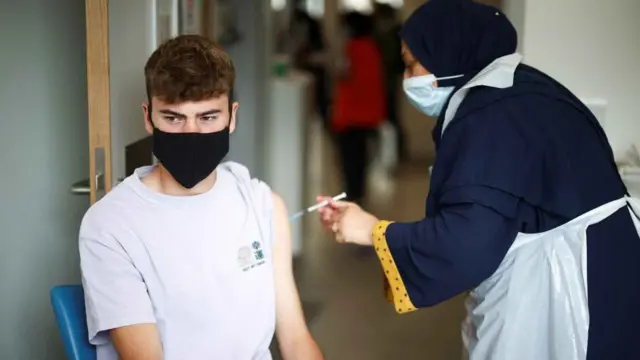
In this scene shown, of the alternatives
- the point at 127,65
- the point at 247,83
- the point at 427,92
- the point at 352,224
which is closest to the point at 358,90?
the point at 247,83

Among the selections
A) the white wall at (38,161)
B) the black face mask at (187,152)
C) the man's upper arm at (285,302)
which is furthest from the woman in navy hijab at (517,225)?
the white wall at (38,161)

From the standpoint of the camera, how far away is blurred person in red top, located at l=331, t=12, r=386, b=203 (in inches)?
202

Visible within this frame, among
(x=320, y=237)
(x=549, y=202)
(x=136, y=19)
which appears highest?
(x=136, y=19)

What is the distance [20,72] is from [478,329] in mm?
1552

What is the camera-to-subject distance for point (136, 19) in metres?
2.13

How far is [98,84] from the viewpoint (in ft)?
6.49

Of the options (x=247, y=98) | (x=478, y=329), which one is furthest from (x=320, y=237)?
(x=478, y=329)

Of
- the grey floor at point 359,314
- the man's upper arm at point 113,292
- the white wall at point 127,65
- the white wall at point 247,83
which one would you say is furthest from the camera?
the white wall at point 247,83

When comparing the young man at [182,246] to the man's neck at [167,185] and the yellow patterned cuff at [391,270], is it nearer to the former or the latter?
the man's neck at [167,185]

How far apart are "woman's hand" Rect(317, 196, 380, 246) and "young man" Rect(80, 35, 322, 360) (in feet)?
0.71

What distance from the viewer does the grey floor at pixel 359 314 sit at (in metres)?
3.45

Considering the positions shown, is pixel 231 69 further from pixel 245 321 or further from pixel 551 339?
pixel 551 339

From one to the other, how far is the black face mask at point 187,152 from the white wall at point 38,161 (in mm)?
921

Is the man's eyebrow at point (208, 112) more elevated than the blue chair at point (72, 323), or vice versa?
the man's eyebrow at point (208, 112)
